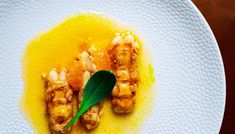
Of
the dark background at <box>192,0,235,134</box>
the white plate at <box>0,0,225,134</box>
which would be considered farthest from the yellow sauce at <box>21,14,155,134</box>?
the dark background at <box>192,0,235,134</box>

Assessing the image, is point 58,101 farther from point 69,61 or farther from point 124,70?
point 124,70

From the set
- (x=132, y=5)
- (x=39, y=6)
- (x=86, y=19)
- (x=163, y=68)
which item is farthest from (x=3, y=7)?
(x=163, y=68)

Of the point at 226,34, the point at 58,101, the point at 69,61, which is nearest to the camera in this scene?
the point at 58,101

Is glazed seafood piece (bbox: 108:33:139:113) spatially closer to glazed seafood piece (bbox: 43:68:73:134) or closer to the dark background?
glazed seafood piece (bbox: 43:68:73:134)

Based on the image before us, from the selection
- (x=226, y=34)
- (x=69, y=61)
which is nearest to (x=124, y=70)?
(x=69, y=61)

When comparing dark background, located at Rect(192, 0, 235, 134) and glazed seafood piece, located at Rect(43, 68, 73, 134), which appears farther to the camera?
dark background, located at Rect(192, 0, 235, 134)

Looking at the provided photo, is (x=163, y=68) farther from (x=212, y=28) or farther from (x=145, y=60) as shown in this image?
(x=212, y=28)
